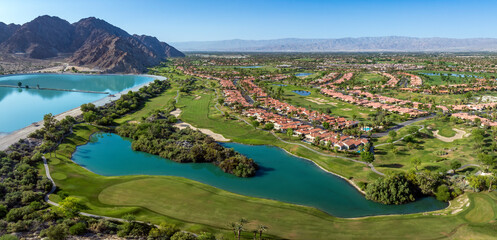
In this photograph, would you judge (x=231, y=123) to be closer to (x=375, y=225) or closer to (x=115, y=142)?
(x=115, y=142)

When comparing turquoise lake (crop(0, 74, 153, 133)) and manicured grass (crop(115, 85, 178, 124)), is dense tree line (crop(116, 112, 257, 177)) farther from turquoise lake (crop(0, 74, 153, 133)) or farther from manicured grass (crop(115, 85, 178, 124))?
turquoise lake (crop(0, 74, 153, 133))

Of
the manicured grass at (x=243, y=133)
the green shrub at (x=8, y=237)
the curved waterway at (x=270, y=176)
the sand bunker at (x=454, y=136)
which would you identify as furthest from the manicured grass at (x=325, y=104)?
the green shrub at (x=8, y=237)

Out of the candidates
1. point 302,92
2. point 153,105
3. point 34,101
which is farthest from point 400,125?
point 34,101

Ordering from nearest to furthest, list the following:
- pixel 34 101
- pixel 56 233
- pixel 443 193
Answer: pixel 56 233, pixel 443 193, pixel 34 101

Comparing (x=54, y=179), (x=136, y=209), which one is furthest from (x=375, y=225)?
(x=54, y=179)

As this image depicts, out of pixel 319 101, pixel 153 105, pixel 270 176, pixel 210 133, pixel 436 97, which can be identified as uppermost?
pixel 436 97

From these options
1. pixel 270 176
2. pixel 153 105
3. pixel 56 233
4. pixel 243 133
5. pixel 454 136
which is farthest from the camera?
→ pixel 153 105

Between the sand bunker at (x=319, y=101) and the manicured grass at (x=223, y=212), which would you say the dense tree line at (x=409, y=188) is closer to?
the manicured grass at (x=223, y=212)

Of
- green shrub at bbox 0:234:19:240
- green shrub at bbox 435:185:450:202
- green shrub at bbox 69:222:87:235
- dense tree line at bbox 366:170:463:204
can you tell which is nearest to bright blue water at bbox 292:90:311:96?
dense tree line at bbox 366:170:463:204

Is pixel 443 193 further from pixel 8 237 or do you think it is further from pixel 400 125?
pixel 8 237
